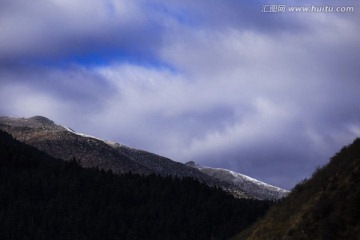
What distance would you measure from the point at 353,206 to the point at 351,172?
14.3 ft

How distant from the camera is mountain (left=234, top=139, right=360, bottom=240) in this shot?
23703mm

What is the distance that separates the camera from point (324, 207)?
1037 inches

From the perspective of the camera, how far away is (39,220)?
168125 mm

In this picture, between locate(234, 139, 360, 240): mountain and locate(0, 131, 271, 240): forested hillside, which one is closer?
locate(234, 139, 360, 240): mountain

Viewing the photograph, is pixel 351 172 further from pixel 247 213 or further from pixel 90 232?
pixel 247 213

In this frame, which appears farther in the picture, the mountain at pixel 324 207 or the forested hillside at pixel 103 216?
the forested hillside at pixel 103 216

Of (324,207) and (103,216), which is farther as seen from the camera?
(103,216)

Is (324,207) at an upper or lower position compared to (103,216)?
upper

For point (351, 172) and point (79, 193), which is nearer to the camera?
point (351, 172)

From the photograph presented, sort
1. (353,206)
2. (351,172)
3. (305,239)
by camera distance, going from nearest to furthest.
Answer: (353,206) → (305,239) → (351,172)

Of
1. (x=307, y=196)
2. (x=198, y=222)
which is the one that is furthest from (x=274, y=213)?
(x=198, y=222)

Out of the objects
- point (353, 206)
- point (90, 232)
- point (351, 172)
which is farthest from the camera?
point (90, 232)

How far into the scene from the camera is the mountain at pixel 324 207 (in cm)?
2370

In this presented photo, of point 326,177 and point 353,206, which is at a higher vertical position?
point 326,177
